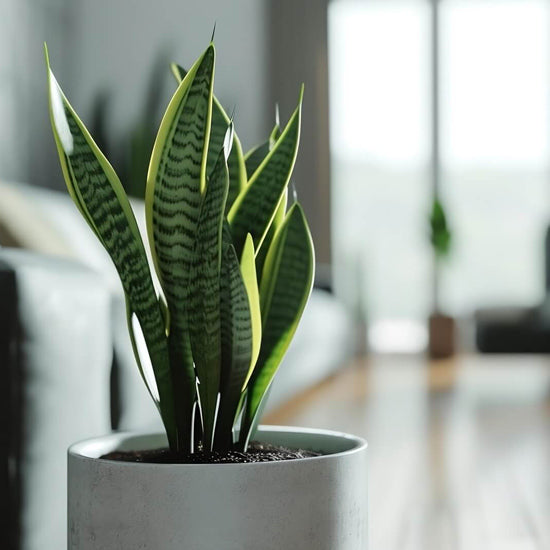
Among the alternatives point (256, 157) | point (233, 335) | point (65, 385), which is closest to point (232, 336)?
point (233, 335)

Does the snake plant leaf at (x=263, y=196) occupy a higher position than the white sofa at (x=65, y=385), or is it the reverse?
the snake plant leaf at (x=263, y=196)

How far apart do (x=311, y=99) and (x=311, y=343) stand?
146 inches

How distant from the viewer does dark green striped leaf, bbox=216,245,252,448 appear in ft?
2.06

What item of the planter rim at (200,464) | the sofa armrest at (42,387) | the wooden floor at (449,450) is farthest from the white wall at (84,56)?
the planter rim at (200,464)

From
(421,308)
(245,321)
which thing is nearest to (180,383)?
(245,321)

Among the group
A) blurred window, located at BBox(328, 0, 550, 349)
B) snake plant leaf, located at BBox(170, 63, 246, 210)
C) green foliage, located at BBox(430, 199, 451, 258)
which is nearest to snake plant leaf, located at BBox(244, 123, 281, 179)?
snake plant leaf, located at BBox(170, 63, 246, 210)

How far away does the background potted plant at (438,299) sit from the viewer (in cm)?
533

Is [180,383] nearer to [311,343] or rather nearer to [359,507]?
[359,507]

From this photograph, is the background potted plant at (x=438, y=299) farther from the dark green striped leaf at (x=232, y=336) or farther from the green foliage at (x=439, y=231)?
the dark green striped leaf at (x=232, y=336)

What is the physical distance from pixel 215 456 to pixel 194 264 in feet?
0.45

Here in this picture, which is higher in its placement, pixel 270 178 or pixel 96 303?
pixel 270 178

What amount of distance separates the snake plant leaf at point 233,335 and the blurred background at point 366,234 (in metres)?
0.26

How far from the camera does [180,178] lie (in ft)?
2.19

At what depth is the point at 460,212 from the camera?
20.2 ft
